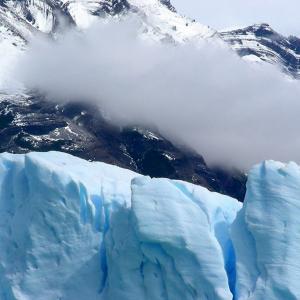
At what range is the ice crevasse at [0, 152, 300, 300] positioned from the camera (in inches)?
970

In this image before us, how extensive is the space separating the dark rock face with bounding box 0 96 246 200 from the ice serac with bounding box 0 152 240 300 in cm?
9009

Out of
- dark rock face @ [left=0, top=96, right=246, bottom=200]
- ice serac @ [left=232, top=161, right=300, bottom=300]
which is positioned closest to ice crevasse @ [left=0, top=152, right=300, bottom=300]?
ice serac @ [left=232, top=161, right=300, bottom=300]

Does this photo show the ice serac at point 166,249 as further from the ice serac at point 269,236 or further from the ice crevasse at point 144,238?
the ice serac at point 269,236

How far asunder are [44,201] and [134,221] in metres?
3.62

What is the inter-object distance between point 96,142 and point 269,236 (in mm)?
107117

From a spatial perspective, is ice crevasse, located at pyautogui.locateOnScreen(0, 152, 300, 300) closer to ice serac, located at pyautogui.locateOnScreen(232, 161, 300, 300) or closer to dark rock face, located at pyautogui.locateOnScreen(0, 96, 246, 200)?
ice serac, located at pyautogui.locateOnScreen(232, 161, 300, 300)

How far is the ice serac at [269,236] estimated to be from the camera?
79.8ft

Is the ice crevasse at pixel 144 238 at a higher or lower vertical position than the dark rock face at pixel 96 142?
higher

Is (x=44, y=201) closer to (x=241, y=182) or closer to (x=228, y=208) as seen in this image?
(x=228, y=208)

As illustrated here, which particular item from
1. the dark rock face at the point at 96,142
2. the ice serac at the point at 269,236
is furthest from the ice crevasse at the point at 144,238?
the dark rock face at the point at 96,142

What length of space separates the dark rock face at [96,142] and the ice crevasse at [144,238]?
90297 millimetres

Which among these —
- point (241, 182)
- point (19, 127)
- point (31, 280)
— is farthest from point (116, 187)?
point (241, 182)

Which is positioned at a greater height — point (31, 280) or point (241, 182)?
point (31, 280)

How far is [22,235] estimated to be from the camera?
88.6 feet
